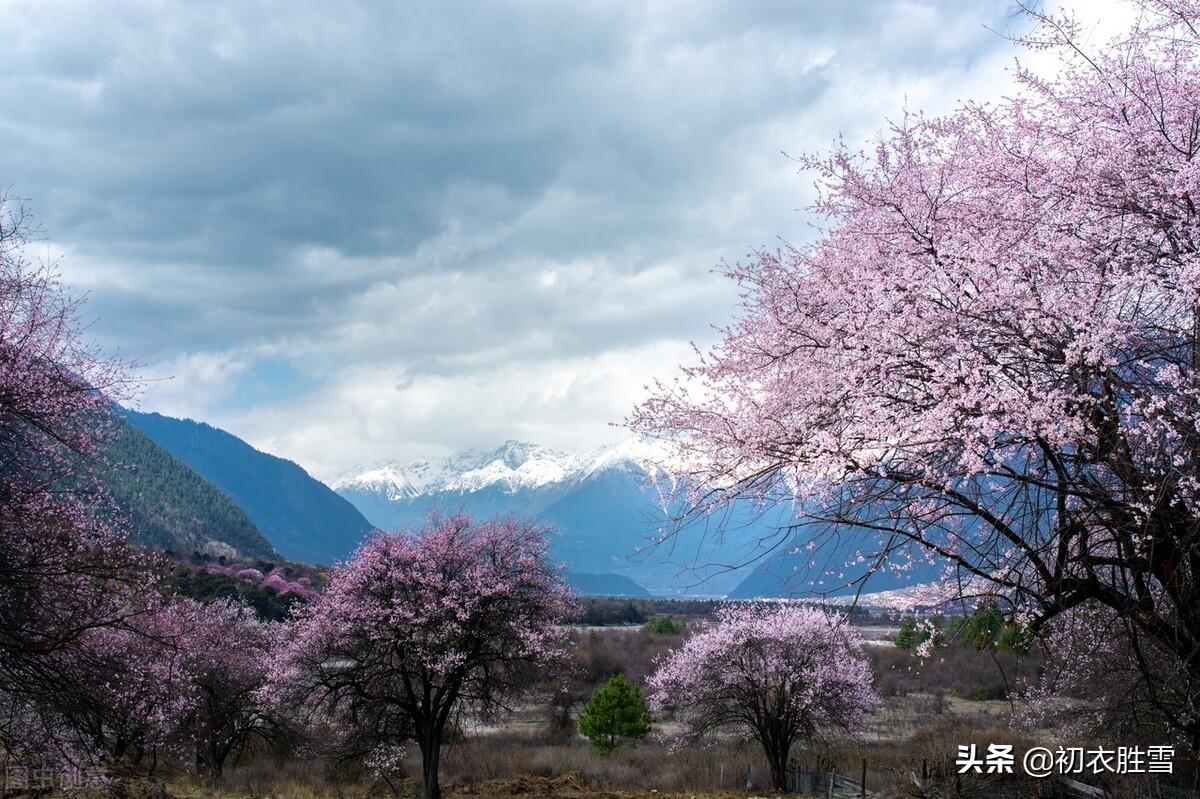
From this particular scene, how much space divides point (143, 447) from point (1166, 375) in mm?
180109

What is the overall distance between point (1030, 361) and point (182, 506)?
550 feet

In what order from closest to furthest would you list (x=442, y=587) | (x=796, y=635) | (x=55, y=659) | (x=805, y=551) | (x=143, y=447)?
(x=805, y=551)
(x=55, y=659)
(x=442, y=587)
(x=796, y=635)
(x=143, y=447)

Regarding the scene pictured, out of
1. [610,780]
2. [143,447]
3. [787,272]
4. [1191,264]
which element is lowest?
[610,780]

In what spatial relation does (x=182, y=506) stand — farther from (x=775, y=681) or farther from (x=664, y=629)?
(x=775, y=681)

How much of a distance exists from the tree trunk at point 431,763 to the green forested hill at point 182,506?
108m

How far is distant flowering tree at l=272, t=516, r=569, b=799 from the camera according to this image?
23.1 m

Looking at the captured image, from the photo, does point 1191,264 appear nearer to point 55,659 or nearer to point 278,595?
point 55,659

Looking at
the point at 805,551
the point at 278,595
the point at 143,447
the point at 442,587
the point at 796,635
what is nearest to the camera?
the point at 805,551

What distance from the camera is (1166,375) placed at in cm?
627

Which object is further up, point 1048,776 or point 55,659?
point 55,659

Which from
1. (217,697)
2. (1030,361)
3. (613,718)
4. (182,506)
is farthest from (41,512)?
(182,506)

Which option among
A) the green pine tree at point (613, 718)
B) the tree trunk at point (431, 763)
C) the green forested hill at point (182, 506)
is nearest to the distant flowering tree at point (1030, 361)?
the tree trunk at point (431, 763)

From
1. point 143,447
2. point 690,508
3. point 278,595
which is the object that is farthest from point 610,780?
point 143,447

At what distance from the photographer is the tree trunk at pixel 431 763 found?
23.7m
